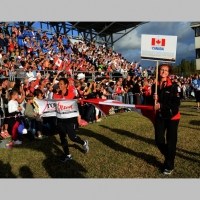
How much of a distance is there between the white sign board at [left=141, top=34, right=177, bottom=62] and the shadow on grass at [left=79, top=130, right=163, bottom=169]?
2.42 meters

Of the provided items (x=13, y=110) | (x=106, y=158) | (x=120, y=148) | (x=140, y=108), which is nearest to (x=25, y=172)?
(x=106, y=158)

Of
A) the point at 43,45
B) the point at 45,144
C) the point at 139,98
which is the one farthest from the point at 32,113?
the point at 43,45

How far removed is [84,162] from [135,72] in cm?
1904

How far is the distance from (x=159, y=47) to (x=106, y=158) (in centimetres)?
301

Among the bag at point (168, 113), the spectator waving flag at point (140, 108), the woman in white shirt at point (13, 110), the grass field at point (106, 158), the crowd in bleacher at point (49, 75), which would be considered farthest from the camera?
the crowd in bleacher at point (49, 75)

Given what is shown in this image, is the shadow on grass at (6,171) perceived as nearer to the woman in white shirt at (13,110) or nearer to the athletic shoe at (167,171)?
the woman in white shirt at (13,110)

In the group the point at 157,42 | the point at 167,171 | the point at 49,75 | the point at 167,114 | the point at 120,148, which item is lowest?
the point at 120,148

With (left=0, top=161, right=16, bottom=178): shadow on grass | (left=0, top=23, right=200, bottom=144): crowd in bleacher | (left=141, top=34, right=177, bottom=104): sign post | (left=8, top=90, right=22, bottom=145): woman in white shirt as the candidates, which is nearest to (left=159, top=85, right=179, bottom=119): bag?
(left=0, top=23, right=200, bottom=144): crowd in bleacher

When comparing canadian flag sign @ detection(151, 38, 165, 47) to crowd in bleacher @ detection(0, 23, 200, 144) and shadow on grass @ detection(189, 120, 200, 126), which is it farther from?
shadow on grass @ detection(189, 120, 200, 126)

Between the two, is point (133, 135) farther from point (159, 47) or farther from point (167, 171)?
point (159, 47)

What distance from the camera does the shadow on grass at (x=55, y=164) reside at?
17.0ft

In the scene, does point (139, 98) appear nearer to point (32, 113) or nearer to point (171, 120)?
point (32, 113)

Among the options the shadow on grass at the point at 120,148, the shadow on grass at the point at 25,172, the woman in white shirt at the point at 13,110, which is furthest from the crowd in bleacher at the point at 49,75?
the shadow on grass at the point at 25,172

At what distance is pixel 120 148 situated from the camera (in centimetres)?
690
